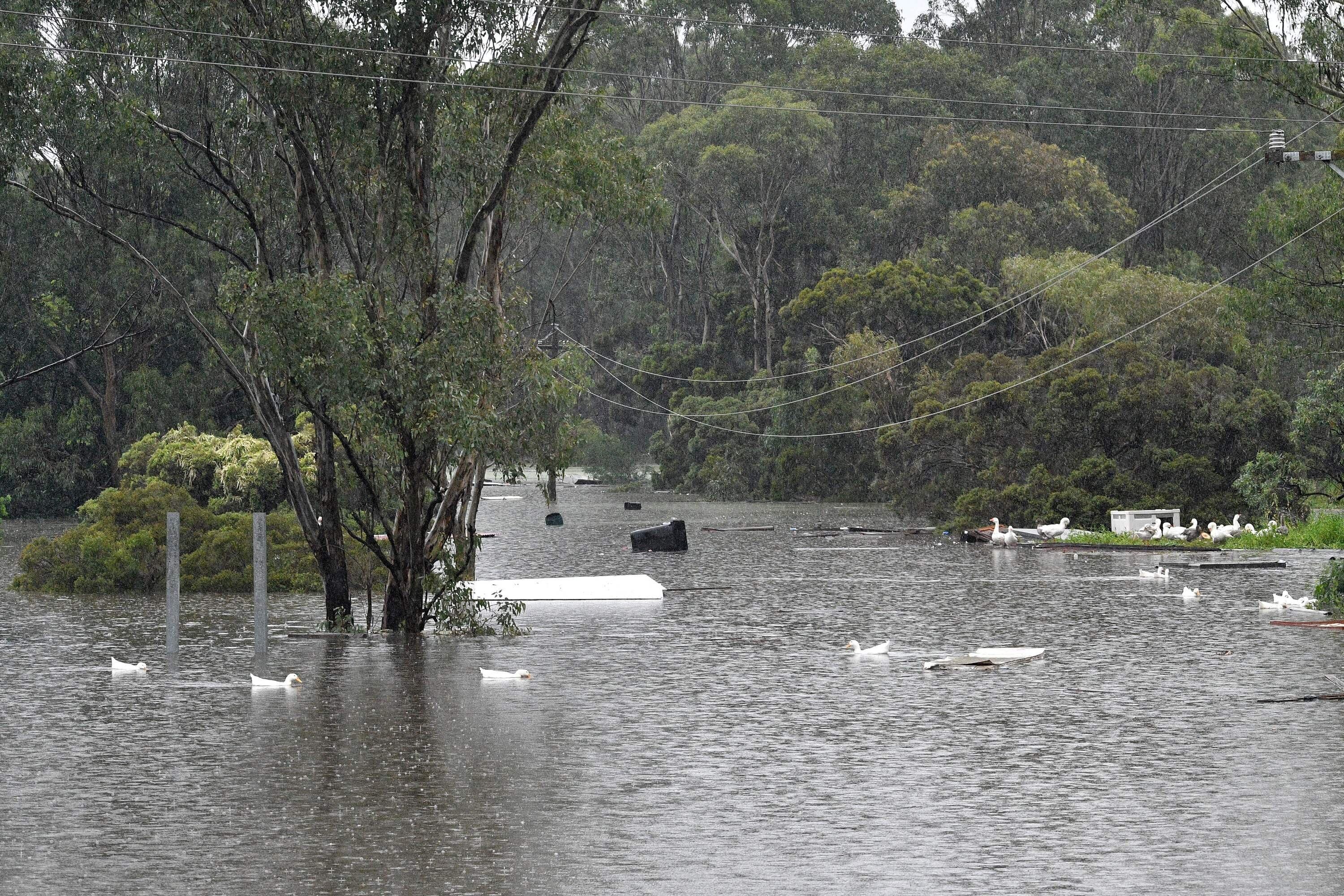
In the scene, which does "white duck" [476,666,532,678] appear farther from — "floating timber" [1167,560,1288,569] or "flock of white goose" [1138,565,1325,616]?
"floating timber" [1167,560,1288,569]

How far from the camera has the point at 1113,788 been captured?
12.8 m

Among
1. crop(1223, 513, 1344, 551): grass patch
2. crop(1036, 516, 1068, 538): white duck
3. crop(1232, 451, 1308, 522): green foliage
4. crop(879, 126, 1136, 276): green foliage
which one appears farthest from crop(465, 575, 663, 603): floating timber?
crop(879, 126, 1136, 276): green foliage

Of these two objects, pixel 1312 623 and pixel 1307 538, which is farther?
pixel 1307 538

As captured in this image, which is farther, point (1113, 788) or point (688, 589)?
point (688, 589)

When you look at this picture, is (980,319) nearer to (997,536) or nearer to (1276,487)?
(997,536)

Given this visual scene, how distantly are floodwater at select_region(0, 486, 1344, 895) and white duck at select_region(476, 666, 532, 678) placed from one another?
0.17 metres

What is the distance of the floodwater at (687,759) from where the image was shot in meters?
10.2

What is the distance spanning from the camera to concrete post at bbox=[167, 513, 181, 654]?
76.2 ft

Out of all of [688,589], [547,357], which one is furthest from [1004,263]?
[547,357]

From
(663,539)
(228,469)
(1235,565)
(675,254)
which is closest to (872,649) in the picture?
(1235,565)

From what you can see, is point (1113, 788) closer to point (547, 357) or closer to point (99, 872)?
point (99, 872)

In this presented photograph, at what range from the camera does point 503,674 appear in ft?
65.0

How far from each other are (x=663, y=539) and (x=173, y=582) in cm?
2431

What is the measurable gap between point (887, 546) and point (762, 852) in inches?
1465
